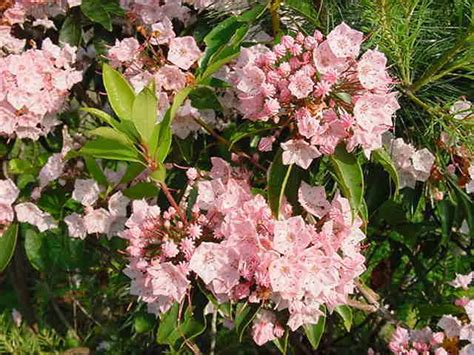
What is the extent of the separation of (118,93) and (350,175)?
0.47 metres

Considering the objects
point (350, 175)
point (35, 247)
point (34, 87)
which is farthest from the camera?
point (35, 247)

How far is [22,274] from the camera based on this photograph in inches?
113

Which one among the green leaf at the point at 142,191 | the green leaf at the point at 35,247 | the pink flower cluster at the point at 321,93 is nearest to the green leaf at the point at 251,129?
the pink flower cluster at the point at 321,93

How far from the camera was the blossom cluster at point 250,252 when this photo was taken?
144 cm

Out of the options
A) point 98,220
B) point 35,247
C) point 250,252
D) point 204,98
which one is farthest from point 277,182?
point 35,247

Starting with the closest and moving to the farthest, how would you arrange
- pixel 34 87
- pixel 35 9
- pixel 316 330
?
pixel 316 330 < pixel 34 87 < pixel 35 9

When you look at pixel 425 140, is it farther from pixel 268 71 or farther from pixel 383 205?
pixel 268 71

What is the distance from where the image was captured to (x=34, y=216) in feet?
6.99

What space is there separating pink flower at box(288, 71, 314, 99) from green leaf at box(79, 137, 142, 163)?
31 centimetres

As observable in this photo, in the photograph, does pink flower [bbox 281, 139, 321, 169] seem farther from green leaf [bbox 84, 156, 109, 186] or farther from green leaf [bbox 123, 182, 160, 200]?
green leaf [bbox 84, 156, 109, 186]

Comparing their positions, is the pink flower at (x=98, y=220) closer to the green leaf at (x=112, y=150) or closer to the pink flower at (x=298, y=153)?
the green leaf at (x=112, y=150)

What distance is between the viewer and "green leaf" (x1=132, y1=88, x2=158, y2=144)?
4.82ft

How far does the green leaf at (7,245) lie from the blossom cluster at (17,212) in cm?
3

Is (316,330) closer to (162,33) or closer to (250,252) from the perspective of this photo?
(250,252)
